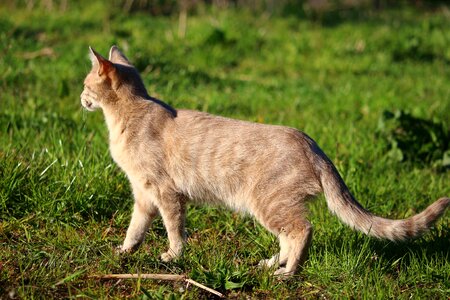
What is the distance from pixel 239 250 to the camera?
157 inches

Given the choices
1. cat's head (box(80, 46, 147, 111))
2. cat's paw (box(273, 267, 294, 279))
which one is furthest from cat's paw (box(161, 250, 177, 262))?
cat's head (box(80, 46, 147, 111))

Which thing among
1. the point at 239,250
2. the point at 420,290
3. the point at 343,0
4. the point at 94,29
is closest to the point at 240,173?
the point at 239,250

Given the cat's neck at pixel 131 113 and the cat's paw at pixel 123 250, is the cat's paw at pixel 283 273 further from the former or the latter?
the cat's neck at pixel 131 113

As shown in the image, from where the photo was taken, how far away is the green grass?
3561 mm

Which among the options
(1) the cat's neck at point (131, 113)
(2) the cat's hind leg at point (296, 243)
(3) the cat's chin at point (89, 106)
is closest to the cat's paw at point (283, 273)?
(2) the cat's hind leg at point (296, 243)

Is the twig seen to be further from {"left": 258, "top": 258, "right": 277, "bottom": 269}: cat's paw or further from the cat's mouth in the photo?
the cat's mouth

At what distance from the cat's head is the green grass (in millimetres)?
538

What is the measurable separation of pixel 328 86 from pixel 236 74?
1.29 meters

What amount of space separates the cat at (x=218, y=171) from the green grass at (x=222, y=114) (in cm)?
21

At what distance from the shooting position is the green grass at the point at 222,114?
3561mm

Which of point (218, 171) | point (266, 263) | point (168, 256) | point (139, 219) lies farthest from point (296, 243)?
point (139, 219)

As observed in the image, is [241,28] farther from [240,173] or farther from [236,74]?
[240,173]

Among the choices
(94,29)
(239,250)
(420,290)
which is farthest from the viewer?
(94,29)

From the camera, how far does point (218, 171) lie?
3877 millimetres
